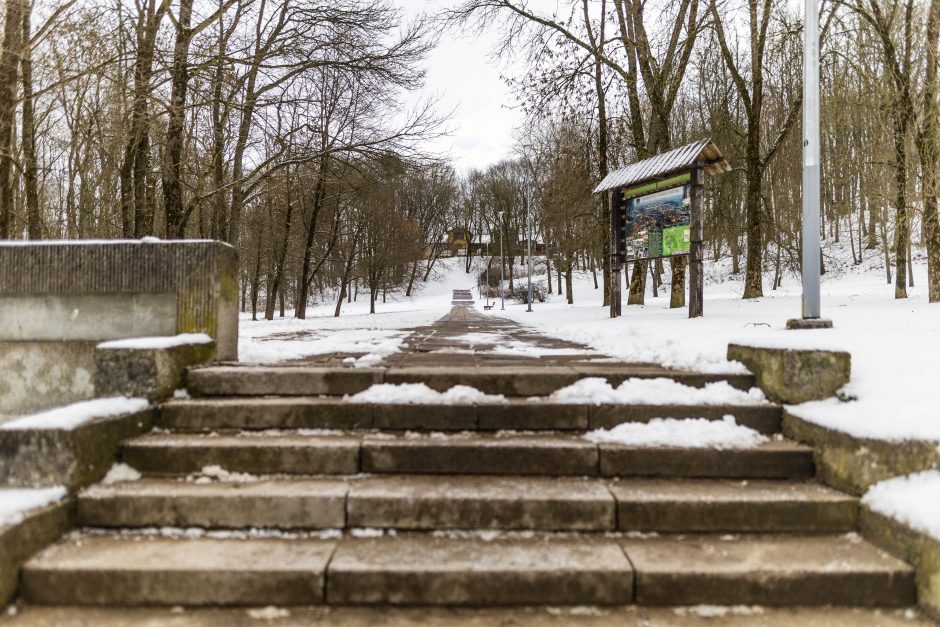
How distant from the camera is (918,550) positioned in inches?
88.4

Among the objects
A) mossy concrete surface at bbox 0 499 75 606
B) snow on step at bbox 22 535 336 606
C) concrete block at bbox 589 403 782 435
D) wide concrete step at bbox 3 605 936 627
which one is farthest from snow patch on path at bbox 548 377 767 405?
mossy concrete surface at bbox 0 499 75 606

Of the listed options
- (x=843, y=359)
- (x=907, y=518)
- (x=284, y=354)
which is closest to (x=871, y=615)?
(x=907, y=518)

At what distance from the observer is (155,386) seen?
135 inches

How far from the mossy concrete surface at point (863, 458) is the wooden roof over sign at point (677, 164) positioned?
25.6ft

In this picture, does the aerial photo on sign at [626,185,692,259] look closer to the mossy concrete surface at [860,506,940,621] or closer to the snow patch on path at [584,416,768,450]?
the snow patch on path at [584,416,768,450]

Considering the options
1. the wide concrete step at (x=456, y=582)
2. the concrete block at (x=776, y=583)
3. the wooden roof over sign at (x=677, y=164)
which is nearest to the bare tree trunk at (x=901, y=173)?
the wooden roof over sign at (x=677, y=164)

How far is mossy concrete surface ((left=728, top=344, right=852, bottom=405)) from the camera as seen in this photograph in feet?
10.7

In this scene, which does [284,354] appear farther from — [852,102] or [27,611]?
[852,102]

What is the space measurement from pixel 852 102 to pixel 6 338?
55.9ft

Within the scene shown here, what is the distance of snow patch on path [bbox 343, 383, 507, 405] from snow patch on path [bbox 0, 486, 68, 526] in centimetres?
158

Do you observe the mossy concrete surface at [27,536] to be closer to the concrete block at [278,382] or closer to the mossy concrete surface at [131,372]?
the mossy concrete surface at [131,372]

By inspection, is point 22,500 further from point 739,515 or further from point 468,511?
point 739,515

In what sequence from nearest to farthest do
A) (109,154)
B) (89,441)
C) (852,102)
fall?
(89,441) → (109,154) → (852,102)

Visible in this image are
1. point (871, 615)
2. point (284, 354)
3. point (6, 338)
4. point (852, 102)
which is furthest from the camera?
point (852, 102)
